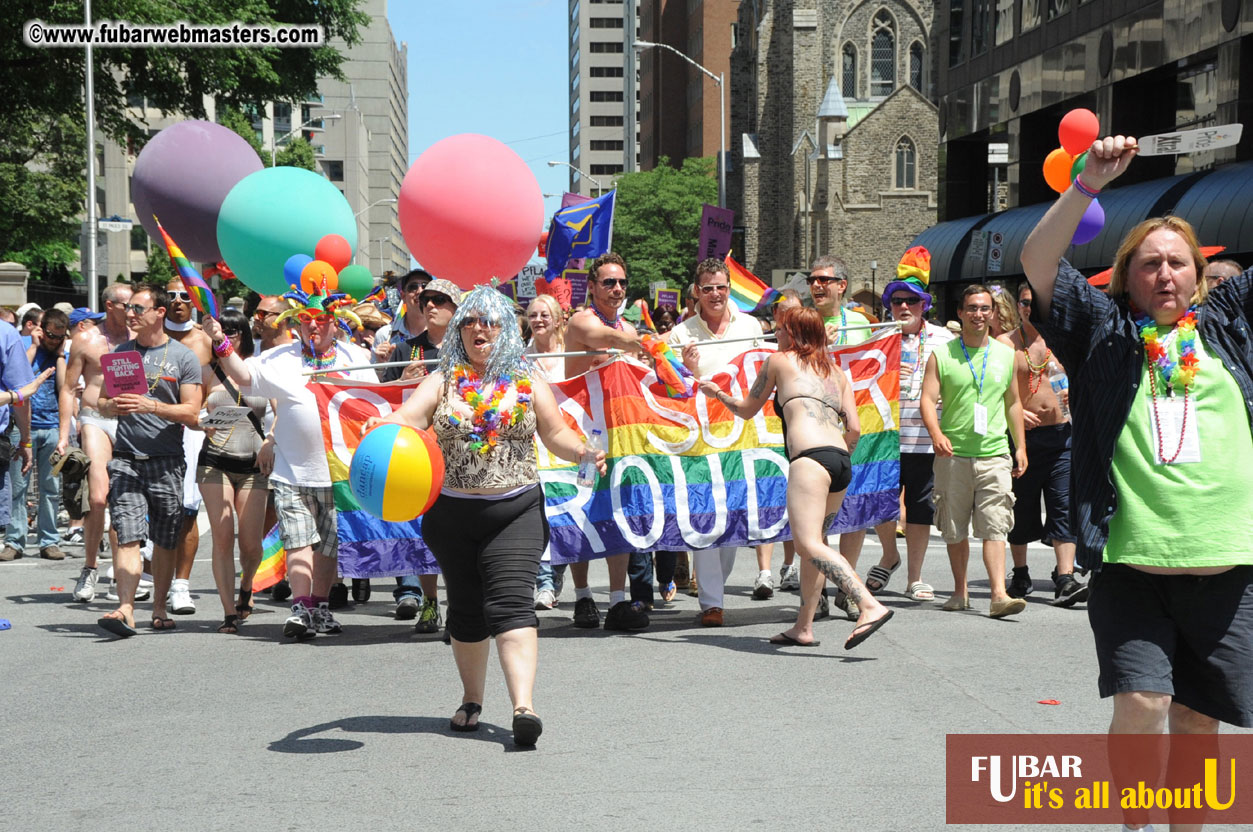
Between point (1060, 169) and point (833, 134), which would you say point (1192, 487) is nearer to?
point (1060, 169)

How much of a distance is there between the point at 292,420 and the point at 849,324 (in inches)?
155

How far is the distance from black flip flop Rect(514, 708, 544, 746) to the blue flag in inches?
256

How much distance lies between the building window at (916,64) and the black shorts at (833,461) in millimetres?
78363

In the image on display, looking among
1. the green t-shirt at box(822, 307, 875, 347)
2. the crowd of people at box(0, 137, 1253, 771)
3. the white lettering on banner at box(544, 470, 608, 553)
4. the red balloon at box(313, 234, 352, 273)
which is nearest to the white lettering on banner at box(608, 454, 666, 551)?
the white lettering on banner at box(544, 470, 608, 553)

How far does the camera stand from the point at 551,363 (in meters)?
9.62

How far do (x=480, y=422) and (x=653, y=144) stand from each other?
12844 cm

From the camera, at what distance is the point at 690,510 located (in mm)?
9219

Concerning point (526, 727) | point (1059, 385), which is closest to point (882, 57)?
point (1059, 385)

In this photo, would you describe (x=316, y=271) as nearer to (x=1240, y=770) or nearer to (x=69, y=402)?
(x=69, y=402)

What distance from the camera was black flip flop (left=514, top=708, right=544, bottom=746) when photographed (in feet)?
19.4

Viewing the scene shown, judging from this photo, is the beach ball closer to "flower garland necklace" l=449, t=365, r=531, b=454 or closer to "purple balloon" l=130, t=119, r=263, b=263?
"flower garland necklace" l=449, t=365, r=531, b=454

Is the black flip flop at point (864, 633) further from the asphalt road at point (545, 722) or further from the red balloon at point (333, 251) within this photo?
the red balloon at point (333, 251)

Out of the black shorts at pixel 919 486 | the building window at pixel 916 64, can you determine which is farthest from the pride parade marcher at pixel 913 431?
the building window at pixel 916 64

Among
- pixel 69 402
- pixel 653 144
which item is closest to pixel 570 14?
pixel 653 144
